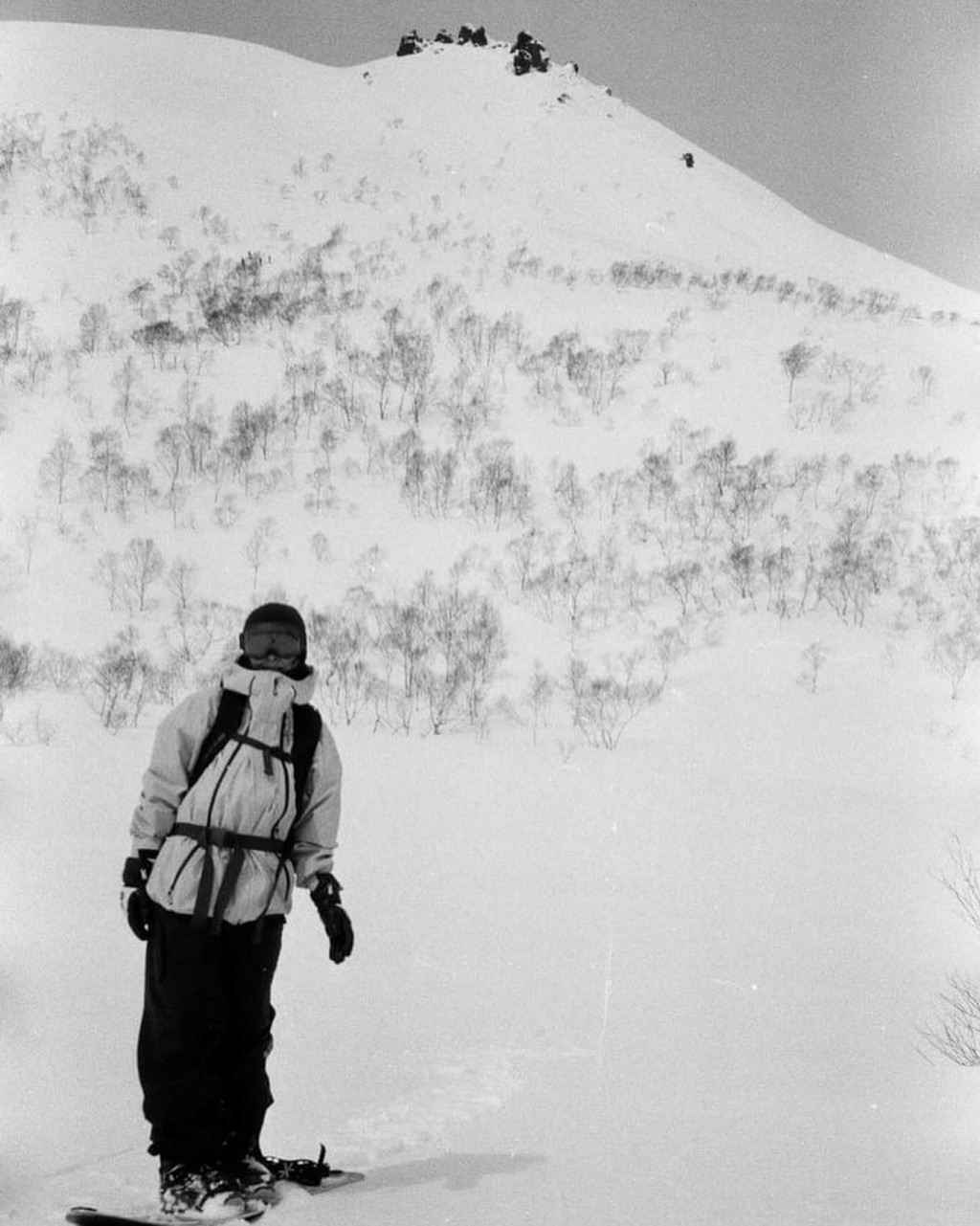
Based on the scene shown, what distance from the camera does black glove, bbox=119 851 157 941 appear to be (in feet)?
7.71

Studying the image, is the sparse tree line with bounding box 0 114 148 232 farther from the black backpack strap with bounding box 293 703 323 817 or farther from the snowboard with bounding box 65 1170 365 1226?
the snowboard with bounding box 65 1170 365 1226

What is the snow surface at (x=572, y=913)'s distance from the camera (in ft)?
8.77

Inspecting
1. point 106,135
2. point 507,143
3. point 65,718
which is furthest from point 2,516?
point 507,143

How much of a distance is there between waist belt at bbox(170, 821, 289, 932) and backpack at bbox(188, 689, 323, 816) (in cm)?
11

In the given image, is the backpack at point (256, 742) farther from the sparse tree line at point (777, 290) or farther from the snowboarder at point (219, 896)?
the sparse tree line at point (777, 290)

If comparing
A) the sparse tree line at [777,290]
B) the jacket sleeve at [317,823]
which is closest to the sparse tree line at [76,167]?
the sparse tree line at [777,290]

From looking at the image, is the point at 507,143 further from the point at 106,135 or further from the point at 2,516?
the point at 2,516

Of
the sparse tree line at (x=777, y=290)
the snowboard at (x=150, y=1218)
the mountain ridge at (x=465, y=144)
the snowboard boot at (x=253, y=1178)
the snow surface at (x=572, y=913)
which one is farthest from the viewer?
the mountain ridge at (x=465, y=144)

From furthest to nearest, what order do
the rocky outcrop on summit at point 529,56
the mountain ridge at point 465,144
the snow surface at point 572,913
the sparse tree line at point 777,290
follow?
the rocky outcrop on summit at point 529,56 → the mountain ridge at point 465,144 → the sparse tree line at point 777,290 → the snow surface at point 572,913

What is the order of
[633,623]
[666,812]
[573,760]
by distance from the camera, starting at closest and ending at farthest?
[666,812], [573,760], [633,623]

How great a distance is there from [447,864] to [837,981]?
2.11 metres

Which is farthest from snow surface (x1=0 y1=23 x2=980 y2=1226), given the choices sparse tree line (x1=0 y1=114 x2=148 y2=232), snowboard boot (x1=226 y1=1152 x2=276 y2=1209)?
sparse tree line (x1=0 y1=114 x2=148 y2=232)

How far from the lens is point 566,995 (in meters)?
4.13

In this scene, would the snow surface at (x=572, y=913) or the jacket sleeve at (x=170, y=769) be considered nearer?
the jacket sleeve at (x=170, y=769)
